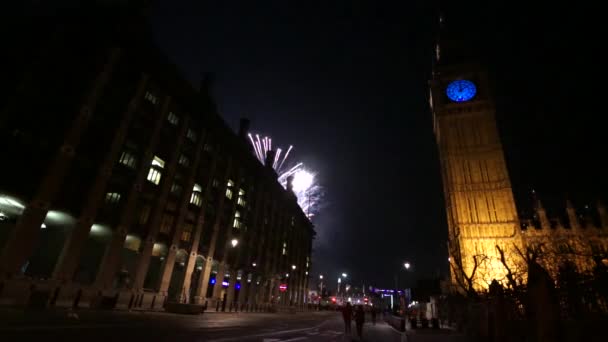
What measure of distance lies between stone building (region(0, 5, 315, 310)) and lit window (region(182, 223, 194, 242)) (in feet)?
0.43

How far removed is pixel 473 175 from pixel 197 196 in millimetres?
49323

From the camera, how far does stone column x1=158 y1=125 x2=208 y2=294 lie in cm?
3281

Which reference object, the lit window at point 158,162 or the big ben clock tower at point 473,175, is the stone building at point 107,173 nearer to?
the lit window at point 158,162

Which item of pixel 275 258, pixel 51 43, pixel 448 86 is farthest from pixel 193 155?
pixel 448 86

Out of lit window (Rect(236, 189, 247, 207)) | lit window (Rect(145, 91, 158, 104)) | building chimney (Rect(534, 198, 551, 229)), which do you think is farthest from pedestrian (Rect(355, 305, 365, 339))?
building chimney (Rect(534, 198, 551, 229))

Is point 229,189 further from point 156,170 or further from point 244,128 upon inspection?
point 156,170

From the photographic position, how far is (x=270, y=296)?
56.8m

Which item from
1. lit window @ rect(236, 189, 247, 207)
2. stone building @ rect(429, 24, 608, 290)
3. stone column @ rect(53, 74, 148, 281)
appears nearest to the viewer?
stone column @ rect(53, 74, 148, 281)

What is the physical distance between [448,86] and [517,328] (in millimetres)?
64492

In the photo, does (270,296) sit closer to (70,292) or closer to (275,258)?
(275,258)

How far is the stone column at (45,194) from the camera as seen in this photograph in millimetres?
21156

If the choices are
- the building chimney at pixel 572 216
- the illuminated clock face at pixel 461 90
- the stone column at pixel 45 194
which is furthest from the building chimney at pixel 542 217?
the stone column at pixel 45 194

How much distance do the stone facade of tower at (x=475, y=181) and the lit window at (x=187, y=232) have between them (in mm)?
37836

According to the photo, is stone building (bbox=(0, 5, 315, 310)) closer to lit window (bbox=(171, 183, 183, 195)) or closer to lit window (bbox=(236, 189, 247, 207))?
lit window (bbox=(171, 183, 183, 195))
